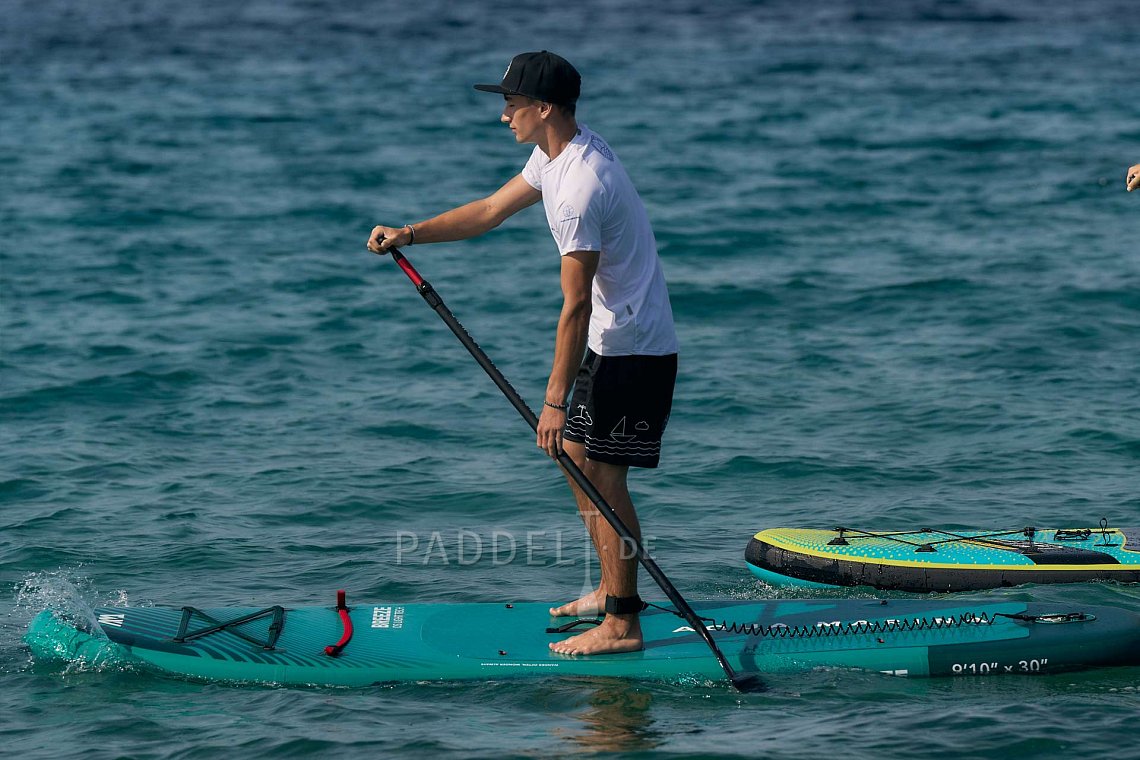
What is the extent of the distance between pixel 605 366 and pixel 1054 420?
6.01 m

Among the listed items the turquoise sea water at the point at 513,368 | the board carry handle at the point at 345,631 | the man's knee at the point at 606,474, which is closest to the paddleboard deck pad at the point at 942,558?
the turquoise sea water at the point at 513,368

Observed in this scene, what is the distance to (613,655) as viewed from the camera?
622cm

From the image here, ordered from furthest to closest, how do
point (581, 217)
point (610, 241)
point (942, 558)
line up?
point (942, 558) → point (610, 241) → point (581, 217)

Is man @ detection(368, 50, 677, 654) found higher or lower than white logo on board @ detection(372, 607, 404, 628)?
higher

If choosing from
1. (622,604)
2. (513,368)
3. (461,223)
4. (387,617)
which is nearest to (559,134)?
(461,223)

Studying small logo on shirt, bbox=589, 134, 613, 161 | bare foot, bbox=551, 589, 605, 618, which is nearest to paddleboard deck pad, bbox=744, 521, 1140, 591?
bare foot, bbox=551, 589, 605, 618

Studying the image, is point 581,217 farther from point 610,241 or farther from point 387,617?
point 387,617

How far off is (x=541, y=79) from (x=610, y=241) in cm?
68

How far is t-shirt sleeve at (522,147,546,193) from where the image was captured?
6.15 m

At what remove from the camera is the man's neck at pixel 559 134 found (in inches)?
226

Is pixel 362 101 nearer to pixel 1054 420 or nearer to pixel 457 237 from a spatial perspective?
pixel 1054 420

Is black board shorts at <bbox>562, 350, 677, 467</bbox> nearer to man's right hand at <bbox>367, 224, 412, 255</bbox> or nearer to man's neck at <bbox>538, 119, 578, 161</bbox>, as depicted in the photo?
man's neck at <bbox>538, 119, 578, 161</bbox>

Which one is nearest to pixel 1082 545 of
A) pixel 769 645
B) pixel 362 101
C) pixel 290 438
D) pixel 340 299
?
pixel 769 645

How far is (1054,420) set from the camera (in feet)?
35.4
